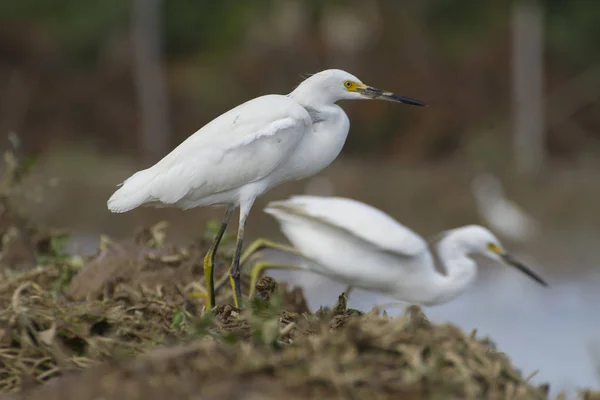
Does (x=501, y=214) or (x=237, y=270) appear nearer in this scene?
(x=237, y=270)

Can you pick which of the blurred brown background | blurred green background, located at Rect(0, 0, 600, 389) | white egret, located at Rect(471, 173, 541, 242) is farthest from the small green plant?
the blurred brown background

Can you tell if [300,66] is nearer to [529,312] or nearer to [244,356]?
[529,312]

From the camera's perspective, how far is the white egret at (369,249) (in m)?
6.04

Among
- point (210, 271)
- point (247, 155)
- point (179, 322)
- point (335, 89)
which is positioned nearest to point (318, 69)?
point (335, 89)

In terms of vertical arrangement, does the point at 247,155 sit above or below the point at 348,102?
above

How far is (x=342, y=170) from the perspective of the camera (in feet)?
62.8

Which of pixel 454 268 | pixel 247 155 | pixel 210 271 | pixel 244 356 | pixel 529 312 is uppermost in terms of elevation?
pixel 247 155

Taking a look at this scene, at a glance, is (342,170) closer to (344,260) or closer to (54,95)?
(54,95)

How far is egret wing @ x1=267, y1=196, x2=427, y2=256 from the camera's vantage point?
5996mm

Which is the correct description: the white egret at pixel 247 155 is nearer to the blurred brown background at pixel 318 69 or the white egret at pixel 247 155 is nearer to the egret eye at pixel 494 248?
the egret eye at pixel 494 248

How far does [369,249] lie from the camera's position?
6.29m

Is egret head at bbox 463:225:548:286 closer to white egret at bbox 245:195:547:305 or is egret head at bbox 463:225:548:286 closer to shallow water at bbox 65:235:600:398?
white egret at bbox 245:195:547:305

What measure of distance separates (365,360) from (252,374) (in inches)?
12.1

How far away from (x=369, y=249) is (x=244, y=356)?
372 centimetres
